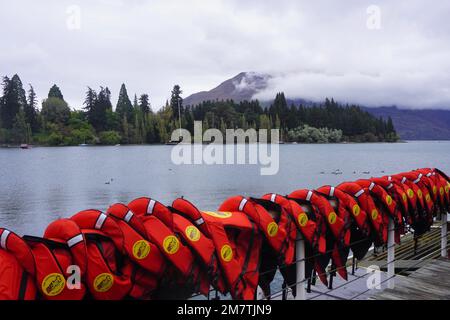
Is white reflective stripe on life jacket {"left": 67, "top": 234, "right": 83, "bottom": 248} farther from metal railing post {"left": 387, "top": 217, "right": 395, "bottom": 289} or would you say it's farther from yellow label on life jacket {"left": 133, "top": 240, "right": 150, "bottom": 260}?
metal railing post {"left": 387, "top": 217, "right": 395, "bottom": 289}

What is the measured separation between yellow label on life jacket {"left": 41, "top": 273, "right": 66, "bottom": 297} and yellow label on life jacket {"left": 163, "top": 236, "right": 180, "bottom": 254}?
2.59 ft

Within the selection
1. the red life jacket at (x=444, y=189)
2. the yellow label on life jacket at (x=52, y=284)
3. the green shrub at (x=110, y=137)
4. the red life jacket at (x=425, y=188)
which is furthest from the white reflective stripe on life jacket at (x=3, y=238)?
the green shrub at (x=110, y=137)

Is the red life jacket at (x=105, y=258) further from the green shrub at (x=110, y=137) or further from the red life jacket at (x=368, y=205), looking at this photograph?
the green shrub at (x=110, y=137)

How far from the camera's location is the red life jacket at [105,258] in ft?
9.40

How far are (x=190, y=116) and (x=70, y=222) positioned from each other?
13580cm

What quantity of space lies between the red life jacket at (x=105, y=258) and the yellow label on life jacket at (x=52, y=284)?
217 millimetres

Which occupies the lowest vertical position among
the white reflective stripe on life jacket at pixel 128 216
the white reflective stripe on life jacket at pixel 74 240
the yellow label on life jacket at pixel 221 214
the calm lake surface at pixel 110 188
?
the calm lake surface at pixel 110 188

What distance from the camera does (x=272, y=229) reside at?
3869 millimetres

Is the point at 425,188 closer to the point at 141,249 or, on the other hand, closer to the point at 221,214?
the point at 221,214

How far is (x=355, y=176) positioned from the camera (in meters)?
53.8
